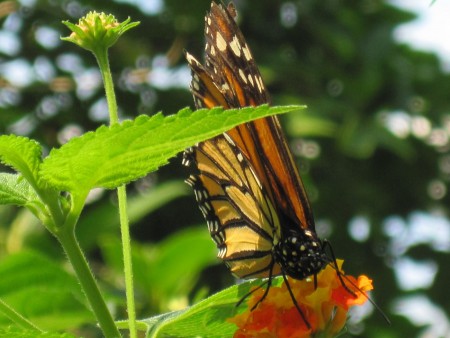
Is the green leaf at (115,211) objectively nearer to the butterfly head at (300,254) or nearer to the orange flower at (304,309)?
the butterfly head at (300,254)

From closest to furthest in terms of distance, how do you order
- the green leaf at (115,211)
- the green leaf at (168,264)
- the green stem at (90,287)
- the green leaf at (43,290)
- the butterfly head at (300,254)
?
1. the green stem at (90,287)
2. the butterfly head at (300,254)
3. the green leaf at (43,290)
4. the green leaf at (168,264)
5. the green leaf at (115,211)

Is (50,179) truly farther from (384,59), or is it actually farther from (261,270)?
(384,59)

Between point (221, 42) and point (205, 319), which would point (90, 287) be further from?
point (221, 42)

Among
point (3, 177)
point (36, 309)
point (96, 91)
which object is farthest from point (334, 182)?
point (3, 177)

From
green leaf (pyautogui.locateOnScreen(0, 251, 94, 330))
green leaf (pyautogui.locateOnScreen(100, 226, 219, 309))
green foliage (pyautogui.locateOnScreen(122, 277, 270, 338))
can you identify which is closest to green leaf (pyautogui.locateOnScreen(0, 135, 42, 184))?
green foliage (pyautogui.locateOnScreen(122, 277, 270, 338))

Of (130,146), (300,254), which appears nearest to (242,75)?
(300,254)

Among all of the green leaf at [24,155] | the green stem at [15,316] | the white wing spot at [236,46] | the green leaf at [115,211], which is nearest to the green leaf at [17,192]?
the green leaf at [24,155]
